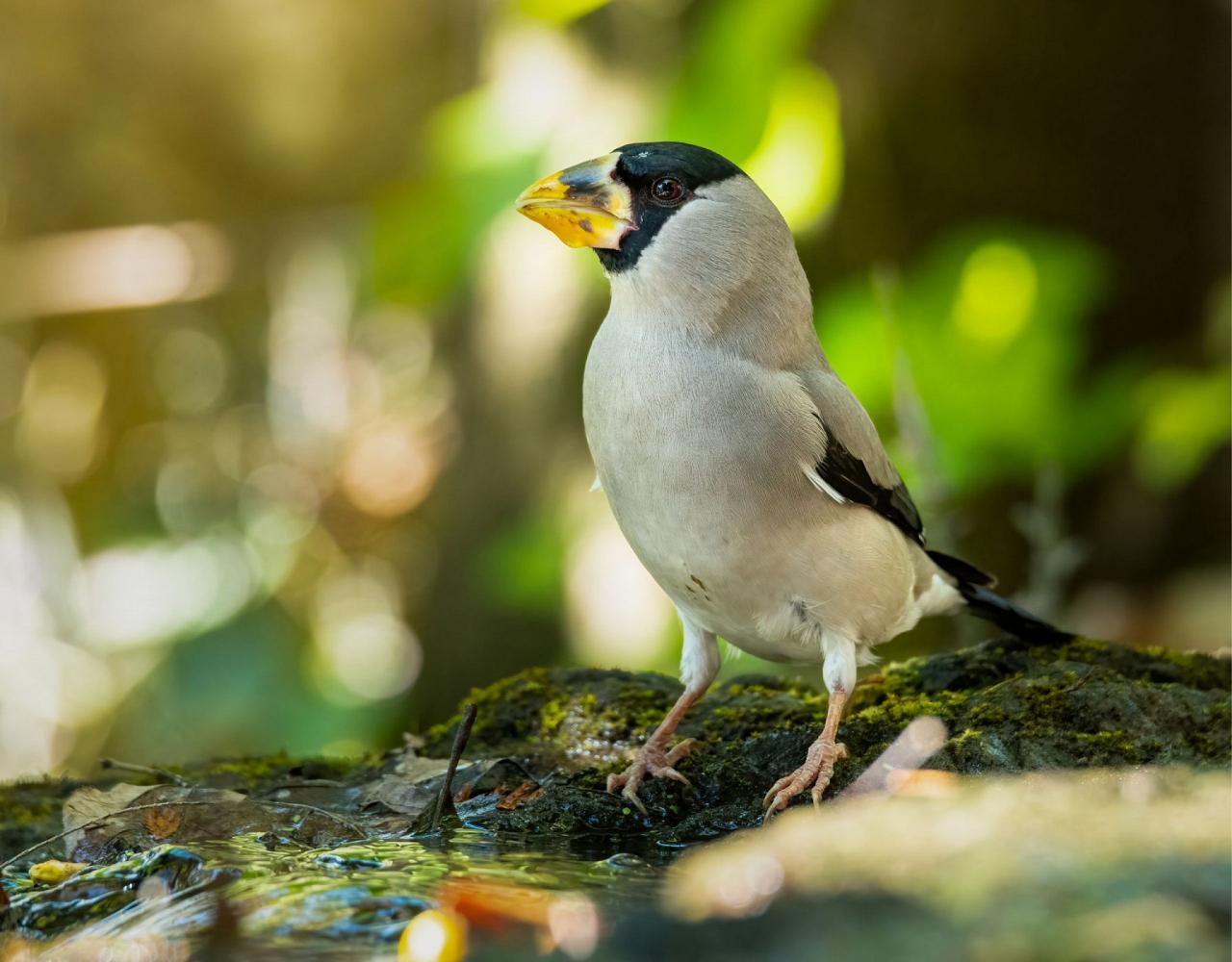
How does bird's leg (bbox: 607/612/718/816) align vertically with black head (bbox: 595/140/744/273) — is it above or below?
below

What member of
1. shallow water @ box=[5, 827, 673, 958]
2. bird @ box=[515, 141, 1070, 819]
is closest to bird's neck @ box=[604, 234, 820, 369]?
bird @ box=[515, 141, 1070, 819]

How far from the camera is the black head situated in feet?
12.2

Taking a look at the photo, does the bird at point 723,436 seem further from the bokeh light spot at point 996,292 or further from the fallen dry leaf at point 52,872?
the bokeh light spot at point 996,292

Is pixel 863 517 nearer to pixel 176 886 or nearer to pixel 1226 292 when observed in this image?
pixel 176 886

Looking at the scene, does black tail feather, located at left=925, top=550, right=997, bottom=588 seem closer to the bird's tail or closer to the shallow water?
the bird's tail

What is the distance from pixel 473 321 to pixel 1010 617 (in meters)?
4.41

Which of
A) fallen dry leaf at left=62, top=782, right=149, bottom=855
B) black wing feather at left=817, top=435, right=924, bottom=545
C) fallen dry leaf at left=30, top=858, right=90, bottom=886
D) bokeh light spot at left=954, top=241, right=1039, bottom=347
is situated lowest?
fallen dry leaf at left=62, top=782, right=149, bottom=855

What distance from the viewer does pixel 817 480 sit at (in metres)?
3.53

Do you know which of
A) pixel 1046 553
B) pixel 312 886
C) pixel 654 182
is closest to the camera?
pixel 312 886

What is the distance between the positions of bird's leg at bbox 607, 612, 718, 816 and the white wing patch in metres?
0.58

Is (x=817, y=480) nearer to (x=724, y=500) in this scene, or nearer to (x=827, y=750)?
(x=724, y=500)

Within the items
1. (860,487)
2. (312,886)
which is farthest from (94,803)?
(860,487)

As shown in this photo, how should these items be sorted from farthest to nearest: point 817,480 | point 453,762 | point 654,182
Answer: point 654,182
point 817,480
point 453,762

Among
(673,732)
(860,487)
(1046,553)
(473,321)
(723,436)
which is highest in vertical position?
(473,321)
